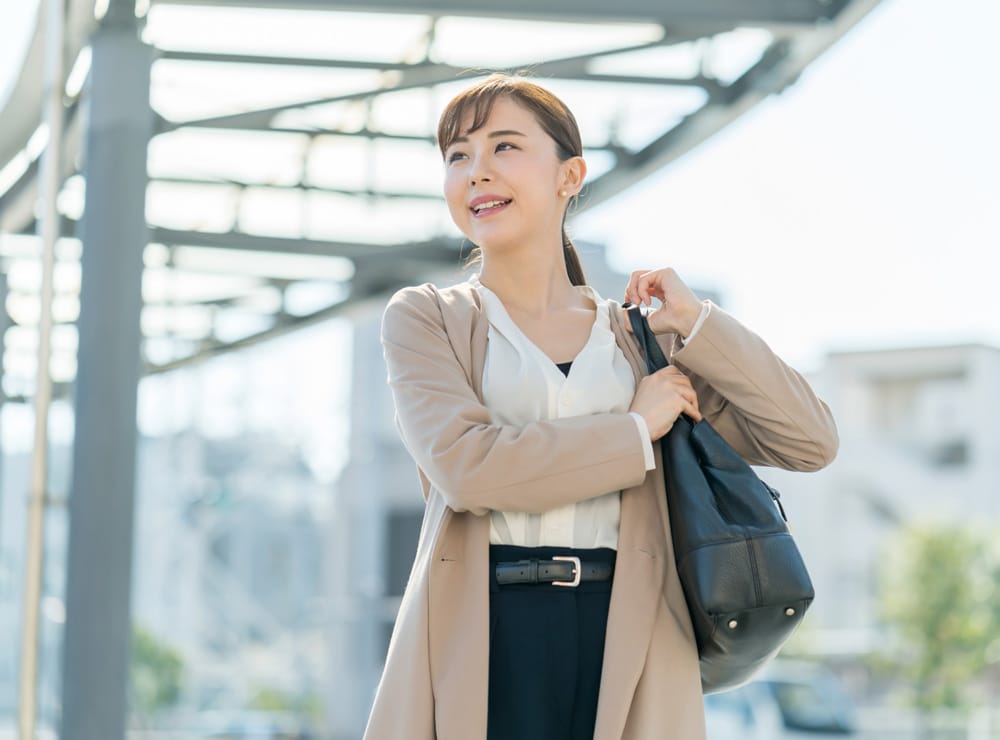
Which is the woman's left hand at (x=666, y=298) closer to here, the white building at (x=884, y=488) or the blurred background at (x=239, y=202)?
the blurred background at (x=239, y=202)

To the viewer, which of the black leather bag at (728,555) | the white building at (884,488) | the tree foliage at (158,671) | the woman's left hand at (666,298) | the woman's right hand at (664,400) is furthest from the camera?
the white building at (884,488)

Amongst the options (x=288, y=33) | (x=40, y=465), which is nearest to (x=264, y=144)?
(x=288, y=33)

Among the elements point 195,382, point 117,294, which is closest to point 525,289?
point 117,294

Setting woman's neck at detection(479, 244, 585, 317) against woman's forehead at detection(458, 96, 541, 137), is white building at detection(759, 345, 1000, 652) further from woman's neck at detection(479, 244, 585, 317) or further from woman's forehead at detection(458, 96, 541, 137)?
woman's forehead at detection(458, 96, 541, 137)

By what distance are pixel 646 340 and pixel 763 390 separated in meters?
0.23

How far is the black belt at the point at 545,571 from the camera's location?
7.16ft

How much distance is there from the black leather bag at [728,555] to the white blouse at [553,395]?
9cm

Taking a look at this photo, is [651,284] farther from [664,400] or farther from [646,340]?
[664,400]

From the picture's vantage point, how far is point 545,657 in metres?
2.18

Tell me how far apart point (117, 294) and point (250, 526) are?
3205 cm

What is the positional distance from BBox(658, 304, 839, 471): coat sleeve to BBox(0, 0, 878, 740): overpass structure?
68 centimetres

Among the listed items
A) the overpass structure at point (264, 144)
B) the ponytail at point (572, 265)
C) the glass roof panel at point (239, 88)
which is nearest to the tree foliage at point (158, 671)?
the overpass structure at point (264, 144)

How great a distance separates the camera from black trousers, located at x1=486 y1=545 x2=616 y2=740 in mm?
2176

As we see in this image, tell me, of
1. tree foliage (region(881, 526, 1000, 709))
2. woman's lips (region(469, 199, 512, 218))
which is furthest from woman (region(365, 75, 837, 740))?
tree foliage (region(881, 526, 1000, 709))
